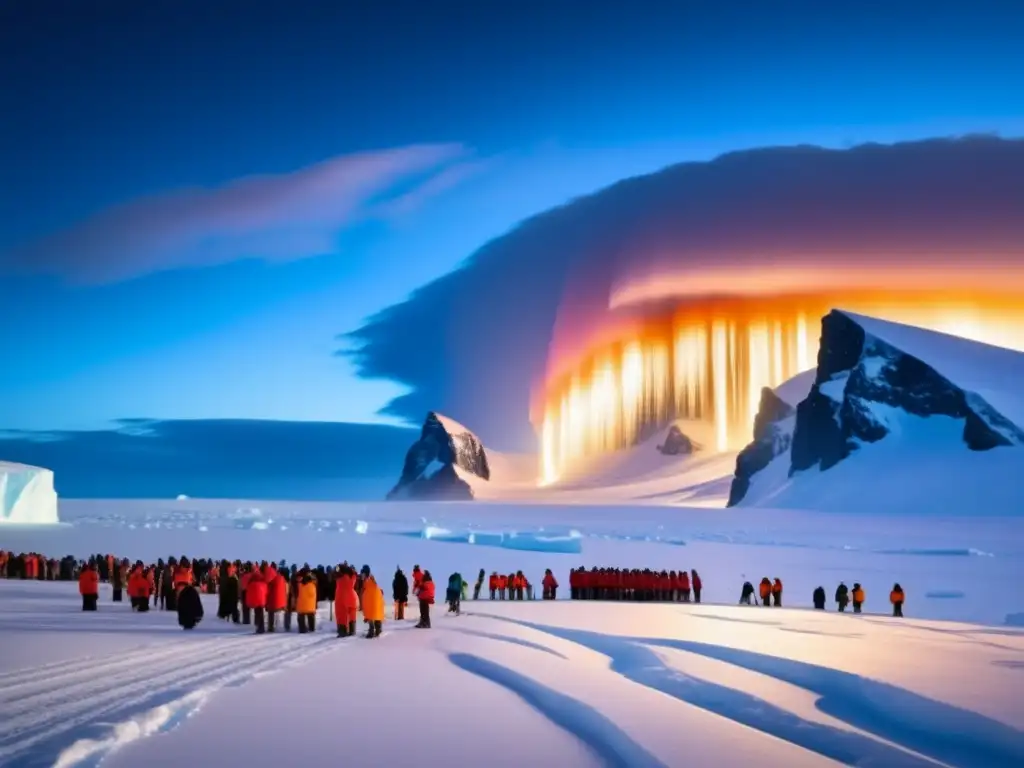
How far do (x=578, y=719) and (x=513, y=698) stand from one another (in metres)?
1.68

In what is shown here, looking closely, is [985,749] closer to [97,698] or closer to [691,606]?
[97,698]

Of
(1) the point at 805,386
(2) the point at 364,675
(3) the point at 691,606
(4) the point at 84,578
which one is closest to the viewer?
(2) the point at 364,675

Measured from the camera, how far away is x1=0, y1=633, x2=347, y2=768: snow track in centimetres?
913

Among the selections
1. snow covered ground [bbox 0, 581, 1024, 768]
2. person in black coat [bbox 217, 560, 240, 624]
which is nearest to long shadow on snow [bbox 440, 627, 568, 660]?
snow covered ground [bbox 0, 581, 1024, 768]

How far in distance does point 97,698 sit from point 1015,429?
109 meters

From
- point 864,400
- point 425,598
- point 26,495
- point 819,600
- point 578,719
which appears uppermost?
point 864,400

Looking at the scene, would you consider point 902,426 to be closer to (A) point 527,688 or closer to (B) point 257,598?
(B) point 257,598

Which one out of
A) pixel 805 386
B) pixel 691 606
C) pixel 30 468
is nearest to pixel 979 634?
pixel 691 606

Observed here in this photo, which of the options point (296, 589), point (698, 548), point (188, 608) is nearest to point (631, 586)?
point (296, 589)

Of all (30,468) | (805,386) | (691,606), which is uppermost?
(805,386)

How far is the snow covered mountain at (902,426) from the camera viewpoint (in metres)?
101

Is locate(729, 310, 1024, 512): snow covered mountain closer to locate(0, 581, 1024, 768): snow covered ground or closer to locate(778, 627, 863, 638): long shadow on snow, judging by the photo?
locate(778, 627, 863, 638): long shadow on snow

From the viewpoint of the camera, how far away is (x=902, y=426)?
118 m

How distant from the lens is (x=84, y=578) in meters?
24.2
